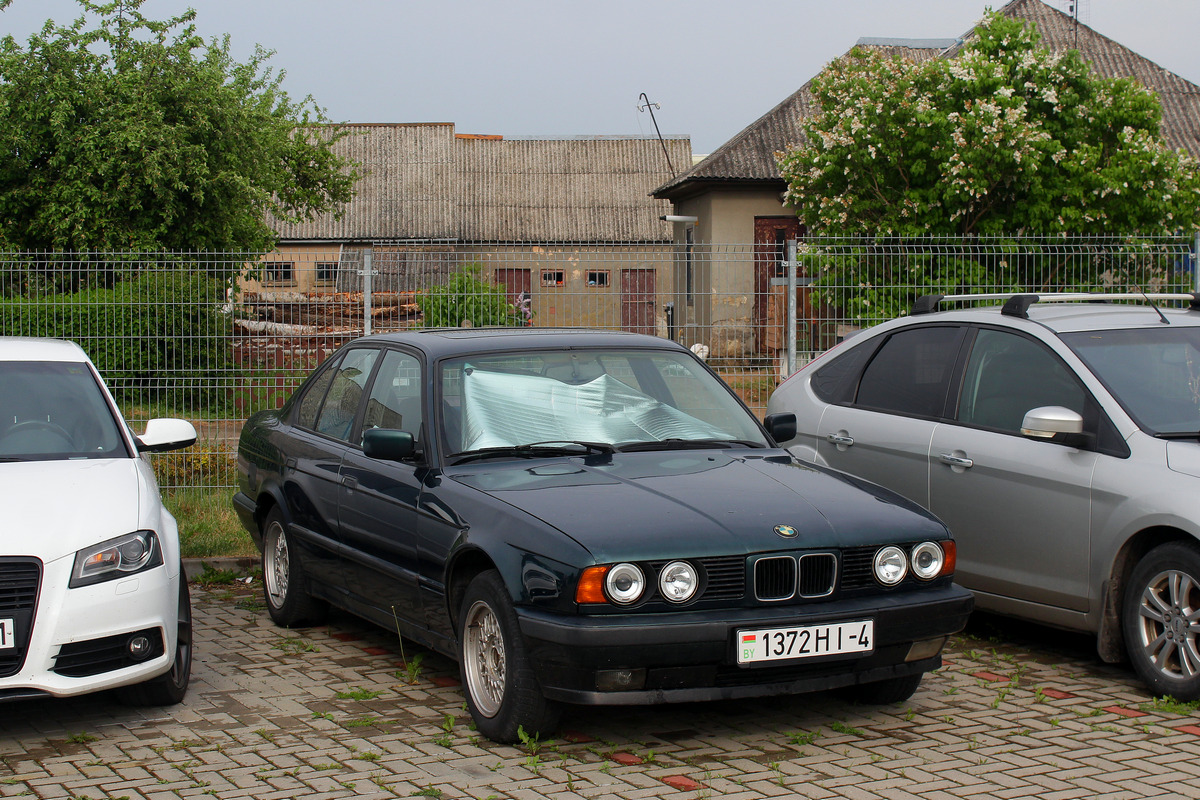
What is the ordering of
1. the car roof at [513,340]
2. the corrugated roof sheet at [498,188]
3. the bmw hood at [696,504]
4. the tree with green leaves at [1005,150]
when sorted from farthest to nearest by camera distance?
the corrugated roof sheet at [498,188] → the tree with green leaves at [1005,150] → the car roof at [513,340] → the bmw hood at [696,504]

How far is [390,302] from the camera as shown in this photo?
11883mm

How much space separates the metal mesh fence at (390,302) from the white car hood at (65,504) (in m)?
5.25

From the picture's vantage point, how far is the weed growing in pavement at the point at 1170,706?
17.0 feet

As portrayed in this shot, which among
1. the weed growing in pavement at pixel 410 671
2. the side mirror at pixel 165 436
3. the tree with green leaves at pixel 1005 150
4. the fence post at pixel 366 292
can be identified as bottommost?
the weed growing in pavement at pixel 410 671

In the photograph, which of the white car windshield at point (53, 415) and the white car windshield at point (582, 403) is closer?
the white car windshield at point (582, 403)

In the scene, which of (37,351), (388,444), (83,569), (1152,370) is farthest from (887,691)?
(37,351)

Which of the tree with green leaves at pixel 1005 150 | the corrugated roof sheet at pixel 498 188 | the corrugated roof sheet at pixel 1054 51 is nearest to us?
the tree with green leaves at pixel 1005 150

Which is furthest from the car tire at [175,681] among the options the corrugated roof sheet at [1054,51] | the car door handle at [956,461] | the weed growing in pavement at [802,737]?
the corrugated roof sheet at [1054,51]

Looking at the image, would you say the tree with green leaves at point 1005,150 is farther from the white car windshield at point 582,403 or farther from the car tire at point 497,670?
the car tire at point 497,670

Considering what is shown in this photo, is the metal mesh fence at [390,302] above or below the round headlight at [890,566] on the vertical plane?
above

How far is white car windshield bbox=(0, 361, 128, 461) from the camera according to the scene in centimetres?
582

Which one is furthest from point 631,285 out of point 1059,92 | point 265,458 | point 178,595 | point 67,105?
point 67,105

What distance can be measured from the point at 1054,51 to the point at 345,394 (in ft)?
92.5

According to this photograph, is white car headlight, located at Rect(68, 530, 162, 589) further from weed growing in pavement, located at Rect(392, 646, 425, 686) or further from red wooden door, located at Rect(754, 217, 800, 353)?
red wooden door, located at Rect(754, 217, 800, 353)
